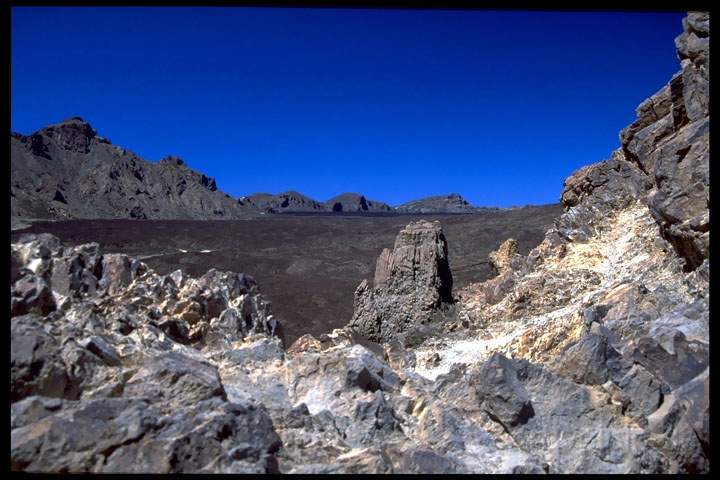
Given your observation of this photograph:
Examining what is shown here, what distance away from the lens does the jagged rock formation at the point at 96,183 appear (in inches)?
286

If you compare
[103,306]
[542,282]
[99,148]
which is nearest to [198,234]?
[99,148]

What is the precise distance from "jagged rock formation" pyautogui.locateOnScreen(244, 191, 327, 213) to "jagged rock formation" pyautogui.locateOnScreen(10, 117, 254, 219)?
2926cm

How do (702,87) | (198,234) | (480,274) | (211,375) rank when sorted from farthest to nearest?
(198,234) → (480,274) → (702,87) → (211,375)

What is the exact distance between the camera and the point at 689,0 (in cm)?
458

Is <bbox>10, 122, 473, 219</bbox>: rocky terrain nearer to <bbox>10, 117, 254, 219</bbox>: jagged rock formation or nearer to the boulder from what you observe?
<bbox>10, 117, 254, 219</bbox>: jagged rock formation

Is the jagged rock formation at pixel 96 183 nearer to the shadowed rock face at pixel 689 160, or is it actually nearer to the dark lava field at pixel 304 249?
the dark lava field at pixel 304 249

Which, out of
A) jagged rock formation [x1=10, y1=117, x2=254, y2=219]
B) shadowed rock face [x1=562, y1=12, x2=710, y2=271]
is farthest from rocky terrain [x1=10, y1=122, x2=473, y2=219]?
shadowed rock face [x1=562, y1=12, x2=710, y2=271]

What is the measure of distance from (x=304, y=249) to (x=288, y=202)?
247 ft

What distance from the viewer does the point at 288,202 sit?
130 meters

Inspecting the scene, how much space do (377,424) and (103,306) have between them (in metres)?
3.04

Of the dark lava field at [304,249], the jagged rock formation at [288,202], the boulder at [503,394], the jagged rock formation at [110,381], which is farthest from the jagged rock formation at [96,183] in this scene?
the jagged rock formation at [288,202]

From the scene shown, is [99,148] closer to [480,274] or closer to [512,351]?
[480,274]

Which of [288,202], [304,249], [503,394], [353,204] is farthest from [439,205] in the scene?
[503,394]

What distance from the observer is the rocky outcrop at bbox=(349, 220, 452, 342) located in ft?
49.4
